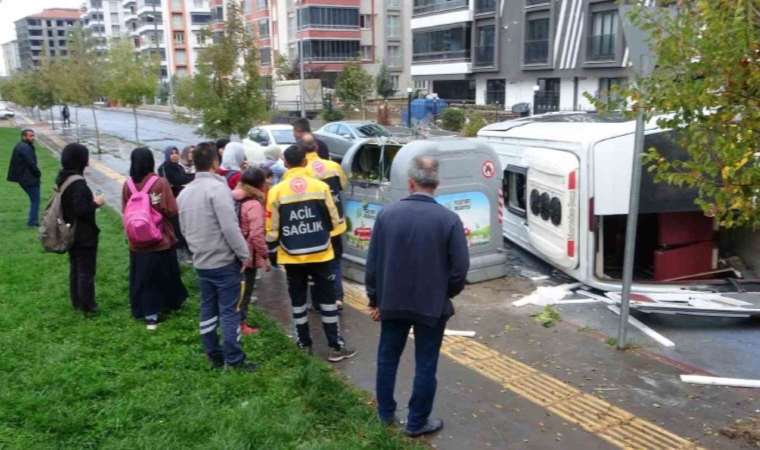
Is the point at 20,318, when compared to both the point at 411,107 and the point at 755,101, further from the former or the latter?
the point at 411,107

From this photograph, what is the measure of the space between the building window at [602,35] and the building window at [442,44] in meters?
12.0

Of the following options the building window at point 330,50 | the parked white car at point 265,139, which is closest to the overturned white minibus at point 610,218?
the parked white car at point 265,139

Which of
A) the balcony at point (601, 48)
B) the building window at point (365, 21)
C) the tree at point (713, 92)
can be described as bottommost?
the tree at point (713, 92)

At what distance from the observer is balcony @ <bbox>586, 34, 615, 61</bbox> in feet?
118

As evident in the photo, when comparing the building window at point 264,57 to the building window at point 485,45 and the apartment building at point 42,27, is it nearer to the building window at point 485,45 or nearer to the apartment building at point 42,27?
the building window at point 485,45

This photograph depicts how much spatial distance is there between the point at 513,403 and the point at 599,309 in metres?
2.62

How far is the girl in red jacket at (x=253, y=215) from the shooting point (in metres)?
6.00

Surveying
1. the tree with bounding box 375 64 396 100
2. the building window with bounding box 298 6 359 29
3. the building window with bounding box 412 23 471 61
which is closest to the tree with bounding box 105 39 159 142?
the building window with bounding box 412 23 471 61

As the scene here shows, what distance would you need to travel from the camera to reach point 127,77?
86.6 feet

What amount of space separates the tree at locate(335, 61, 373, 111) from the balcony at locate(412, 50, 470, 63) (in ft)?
28.5

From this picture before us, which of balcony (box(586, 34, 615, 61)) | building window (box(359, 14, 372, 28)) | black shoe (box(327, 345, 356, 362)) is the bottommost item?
black shoe (box(327, 345, 356, 362))

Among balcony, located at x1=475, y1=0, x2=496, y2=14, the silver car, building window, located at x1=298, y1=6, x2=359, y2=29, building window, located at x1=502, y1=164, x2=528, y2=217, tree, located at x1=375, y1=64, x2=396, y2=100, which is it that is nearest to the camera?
building window, located at x1=502, y1=164, x2=528, y2=217

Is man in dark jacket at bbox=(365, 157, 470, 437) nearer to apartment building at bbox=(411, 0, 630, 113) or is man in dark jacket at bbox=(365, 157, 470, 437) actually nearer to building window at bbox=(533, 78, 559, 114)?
apartment building at bbox=(411, 0, 630, 113)

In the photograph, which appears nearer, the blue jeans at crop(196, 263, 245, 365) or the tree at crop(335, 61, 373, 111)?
the blue jeans at crop(196, 263, 245, 365)
